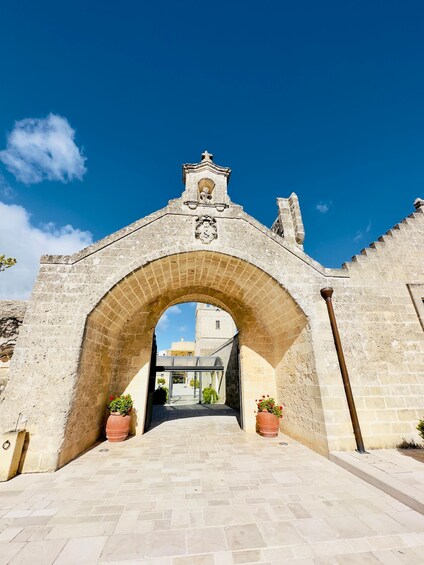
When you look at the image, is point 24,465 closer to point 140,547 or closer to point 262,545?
point 140,547

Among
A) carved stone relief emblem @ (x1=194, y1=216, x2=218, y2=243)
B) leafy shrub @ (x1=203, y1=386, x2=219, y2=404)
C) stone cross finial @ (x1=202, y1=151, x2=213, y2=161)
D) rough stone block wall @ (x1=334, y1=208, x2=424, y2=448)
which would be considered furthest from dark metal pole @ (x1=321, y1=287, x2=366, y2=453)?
leafy shrub @ (x1=203, y1=386, x2=219, y2=404)

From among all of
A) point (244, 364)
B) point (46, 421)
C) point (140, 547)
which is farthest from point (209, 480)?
point (244, 364)

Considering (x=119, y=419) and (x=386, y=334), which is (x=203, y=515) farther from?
(x=386, y=334)

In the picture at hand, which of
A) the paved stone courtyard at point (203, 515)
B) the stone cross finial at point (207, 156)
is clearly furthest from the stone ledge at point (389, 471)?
the stone cross finial at point (207, 156)

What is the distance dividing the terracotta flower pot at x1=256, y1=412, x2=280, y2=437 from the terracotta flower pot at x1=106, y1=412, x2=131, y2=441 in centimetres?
356

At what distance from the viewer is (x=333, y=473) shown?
151 inches

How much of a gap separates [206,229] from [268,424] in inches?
216

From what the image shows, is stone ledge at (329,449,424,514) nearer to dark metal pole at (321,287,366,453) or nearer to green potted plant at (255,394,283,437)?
dark metal pole at (321,287,366,453)

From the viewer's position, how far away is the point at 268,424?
243 inches

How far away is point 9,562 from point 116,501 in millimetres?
A: 1201

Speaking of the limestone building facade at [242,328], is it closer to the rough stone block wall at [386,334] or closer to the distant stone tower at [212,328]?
the rough stone block wall at [386,334]

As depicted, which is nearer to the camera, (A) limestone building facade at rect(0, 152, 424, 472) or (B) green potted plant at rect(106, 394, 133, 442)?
(A) limestone building facade at rect(0, 152, 424, 472)

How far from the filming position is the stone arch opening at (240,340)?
506 centimetres

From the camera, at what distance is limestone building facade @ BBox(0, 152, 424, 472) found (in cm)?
443
